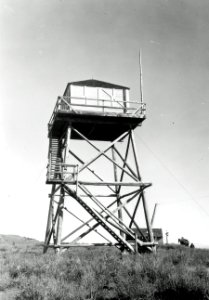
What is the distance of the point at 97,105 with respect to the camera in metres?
16.6

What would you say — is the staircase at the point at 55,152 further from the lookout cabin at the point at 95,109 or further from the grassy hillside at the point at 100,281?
the grassy hillside at the point at 100,281

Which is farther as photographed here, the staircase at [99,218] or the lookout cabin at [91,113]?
the lookout cabin at [91,113]

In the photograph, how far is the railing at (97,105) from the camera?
16.2 m

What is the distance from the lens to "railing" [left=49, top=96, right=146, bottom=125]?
16.2 metres

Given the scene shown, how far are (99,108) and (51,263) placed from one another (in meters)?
8.47

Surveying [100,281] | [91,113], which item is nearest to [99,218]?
[91,113]

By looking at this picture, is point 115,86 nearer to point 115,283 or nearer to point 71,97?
point 71,97

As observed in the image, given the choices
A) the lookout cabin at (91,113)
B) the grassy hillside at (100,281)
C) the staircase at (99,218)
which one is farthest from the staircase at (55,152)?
the grassy hillside at (100,281)

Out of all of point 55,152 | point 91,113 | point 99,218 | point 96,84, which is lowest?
point 99,218

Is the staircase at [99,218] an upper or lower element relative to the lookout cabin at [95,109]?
lower

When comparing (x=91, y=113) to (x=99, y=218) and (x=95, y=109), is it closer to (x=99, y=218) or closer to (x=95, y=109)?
(x=95, y=109)

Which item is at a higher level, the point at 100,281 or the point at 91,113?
the point at 91,113

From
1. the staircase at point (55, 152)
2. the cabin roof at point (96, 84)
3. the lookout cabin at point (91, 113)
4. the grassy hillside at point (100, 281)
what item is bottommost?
the grassy hillside at point (100, 281)

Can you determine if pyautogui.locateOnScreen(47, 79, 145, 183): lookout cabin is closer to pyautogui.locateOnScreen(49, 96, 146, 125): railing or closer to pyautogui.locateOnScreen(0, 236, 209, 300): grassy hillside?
pyautogui.locateOnScreen(49, 96, 146, 125): railing
